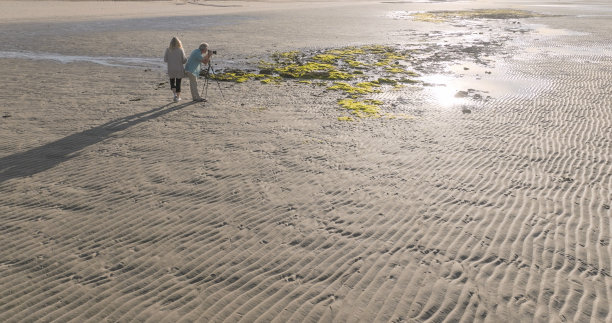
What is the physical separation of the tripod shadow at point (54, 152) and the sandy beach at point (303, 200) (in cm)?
5

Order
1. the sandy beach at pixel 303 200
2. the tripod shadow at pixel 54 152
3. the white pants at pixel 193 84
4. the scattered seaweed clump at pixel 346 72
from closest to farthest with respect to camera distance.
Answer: the sandy beach at pixel 303 200 < the tripod shadow at pixel 54 152 < the white pants at pixel 193 84 < the scattered seaweed clump at pixel 346 72

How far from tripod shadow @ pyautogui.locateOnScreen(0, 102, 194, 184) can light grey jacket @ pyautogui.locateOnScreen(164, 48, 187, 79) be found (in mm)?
2120

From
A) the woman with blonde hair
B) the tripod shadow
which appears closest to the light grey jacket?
the woman with blonde hair

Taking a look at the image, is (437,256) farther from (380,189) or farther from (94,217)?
(94,217)

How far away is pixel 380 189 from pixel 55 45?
23.1 metres

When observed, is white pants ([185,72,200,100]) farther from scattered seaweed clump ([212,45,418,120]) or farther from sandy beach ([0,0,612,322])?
scattered seaweed clump ([212,45,418,120])

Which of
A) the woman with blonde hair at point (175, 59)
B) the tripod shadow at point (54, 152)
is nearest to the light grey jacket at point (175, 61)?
the woman with blonde hair at point (175, 59)

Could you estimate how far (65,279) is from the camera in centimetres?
529

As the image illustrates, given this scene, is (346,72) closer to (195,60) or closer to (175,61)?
(195,60)

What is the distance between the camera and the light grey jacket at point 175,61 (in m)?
12.6

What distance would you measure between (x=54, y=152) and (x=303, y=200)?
5538 millimetres

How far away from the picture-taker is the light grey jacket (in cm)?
1261

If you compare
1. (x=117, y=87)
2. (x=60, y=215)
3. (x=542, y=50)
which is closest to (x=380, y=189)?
(x=60, y=215)

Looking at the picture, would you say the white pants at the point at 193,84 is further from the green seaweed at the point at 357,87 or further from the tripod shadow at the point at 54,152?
the green seaweed at the point at 357,87
